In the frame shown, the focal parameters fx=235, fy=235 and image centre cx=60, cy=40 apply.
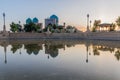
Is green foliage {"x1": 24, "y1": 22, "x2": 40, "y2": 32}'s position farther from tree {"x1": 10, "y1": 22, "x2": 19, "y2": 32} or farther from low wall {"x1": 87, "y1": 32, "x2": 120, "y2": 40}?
low wall {"x1": 87, "y1": 32, "x2": 120, "y2": 40}

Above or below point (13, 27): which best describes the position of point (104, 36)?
below

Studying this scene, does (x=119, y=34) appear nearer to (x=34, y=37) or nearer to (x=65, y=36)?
(x=65, y=36)

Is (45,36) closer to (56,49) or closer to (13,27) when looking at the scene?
(13,27)

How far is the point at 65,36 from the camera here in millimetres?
57438

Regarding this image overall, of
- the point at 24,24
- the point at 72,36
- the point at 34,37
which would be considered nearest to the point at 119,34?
the point at 72,36

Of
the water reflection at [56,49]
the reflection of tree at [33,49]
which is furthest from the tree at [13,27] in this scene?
the reflection of tree at [33,49]

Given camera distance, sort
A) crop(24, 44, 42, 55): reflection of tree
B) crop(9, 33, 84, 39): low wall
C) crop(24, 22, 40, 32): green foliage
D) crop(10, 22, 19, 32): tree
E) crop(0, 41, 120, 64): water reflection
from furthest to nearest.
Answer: crop(24, 22, 40, 32): green foliage, crop(10, 22, 19, 32): tree, crop(9, 33, 84, 39): low wall, crop(24, 44, 42, 55): reflection of tree, crop(0, 41, 120, 64): water reflection

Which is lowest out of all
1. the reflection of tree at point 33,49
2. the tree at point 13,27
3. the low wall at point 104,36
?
the reflection of tree at point 33,49

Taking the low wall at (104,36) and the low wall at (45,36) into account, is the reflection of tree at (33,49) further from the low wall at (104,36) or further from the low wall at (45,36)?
the low wall at (45,36)

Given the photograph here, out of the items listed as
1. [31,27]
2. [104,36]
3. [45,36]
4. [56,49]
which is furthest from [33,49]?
[31,27]

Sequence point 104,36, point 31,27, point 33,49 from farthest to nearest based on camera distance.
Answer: point 31,27 < point 104,36 < point 33,49

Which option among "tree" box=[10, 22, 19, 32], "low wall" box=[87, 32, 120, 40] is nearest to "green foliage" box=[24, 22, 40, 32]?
"tree" box=[10, 22, 19, 32]

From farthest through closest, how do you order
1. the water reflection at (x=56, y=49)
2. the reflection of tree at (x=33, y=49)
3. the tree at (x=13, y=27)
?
the tree at (x=13, y=27), the reflection of tree at (x=33, y=49), the water reflection at (x=56, y=49)

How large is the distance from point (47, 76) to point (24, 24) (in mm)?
63697
